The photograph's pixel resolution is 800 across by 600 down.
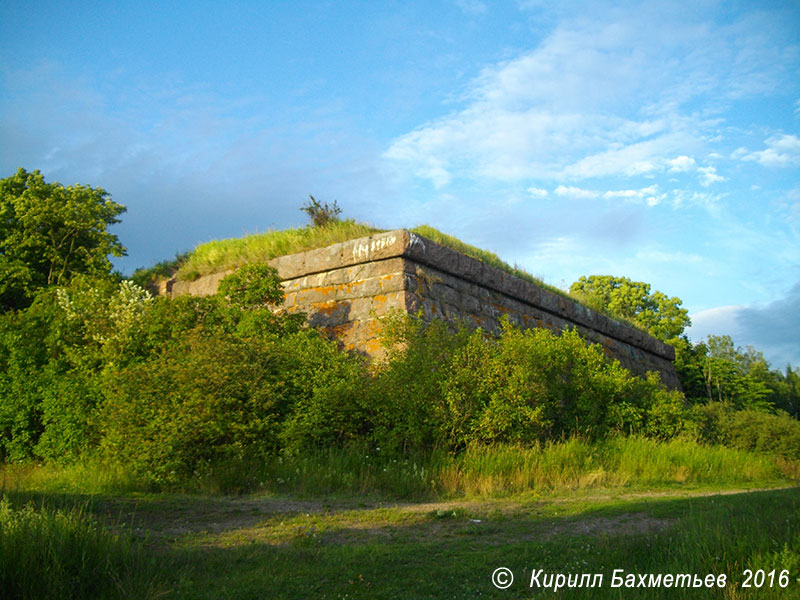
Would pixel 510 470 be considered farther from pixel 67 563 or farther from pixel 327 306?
pixel 67 563

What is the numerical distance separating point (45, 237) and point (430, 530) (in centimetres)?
1253

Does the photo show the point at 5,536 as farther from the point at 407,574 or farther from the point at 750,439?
the point at 750,439

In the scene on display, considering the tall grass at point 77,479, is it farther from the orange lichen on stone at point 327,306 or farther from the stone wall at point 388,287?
the orange lichen on stone at point 327,306

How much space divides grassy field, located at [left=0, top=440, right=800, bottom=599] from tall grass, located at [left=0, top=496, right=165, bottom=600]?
2 centimetres

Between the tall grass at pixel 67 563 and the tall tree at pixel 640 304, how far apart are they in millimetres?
20942

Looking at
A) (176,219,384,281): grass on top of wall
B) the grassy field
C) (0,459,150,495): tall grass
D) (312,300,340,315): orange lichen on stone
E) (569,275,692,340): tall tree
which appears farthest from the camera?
(569,275,692,340): tall tree

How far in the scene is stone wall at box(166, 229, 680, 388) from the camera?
11617 mm

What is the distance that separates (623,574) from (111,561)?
3314 mm

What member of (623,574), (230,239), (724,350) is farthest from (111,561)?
(724,350)

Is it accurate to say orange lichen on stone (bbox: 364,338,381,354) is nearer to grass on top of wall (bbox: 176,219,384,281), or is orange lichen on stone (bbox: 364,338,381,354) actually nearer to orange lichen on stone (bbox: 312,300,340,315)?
orange lichen on stone (bbox: 312,300,340,315)

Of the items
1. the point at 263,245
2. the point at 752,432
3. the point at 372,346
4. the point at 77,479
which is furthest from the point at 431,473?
the point at 263,245

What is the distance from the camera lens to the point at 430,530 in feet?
18.8

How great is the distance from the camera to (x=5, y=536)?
3.99 meters
